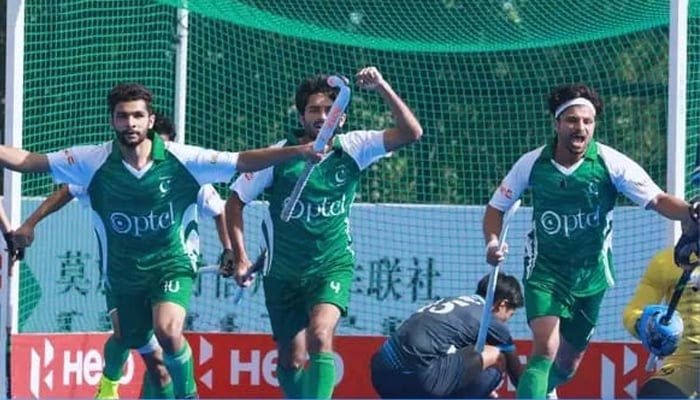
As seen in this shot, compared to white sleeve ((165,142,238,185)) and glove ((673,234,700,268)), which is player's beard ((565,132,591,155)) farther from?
white sleeve ((165,142,238,185))

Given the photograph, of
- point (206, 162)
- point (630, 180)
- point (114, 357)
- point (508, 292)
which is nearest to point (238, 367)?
point (114, 357)

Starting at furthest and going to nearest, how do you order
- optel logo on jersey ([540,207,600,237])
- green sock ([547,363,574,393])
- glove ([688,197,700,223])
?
green sock ([547,363,574,393])
optel logo on jersey ([540,207,600,237])
glove ([688,197,700,223])

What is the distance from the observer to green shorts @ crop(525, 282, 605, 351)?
1105 cm

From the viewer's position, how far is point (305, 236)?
1123 centimetres

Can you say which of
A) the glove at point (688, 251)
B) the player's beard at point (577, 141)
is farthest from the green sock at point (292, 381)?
the glove at point (688, 251)

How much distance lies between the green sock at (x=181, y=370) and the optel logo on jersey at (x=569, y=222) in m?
2.03

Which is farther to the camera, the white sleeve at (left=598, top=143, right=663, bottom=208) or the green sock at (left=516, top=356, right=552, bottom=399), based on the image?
the white sleeve at (left=598, top=143, right=663, bottom=208)

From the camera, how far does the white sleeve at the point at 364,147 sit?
36.6ft

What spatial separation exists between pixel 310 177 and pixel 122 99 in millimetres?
1075

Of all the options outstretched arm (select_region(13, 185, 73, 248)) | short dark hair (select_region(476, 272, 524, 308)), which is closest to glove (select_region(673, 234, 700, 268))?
short dark hair (select_region(476, 272, 524, 308))

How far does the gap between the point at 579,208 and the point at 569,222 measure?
0.30 ft

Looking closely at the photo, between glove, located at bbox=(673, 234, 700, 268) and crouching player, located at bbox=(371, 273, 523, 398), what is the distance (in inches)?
50.9

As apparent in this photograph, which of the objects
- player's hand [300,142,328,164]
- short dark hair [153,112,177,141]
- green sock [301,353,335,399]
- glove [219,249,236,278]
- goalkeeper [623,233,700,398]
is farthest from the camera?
short dark hair [153,112,177,141]

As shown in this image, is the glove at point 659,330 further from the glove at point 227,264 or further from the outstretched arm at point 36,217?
the outstretched arm at point 36,217
